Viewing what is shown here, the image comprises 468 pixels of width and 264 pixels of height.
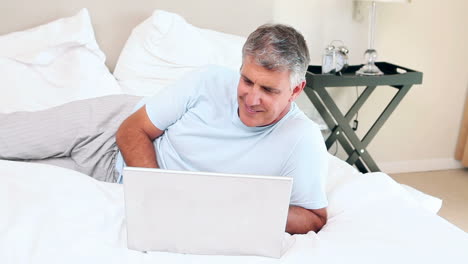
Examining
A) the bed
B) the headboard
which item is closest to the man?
the bed

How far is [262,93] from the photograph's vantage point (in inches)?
45.5

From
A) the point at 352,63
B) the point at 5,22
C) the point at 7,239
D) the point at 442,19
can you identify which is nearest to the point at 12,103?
the point at 5,22

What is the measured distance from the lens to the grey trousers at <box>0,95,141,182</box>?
135 centimetres

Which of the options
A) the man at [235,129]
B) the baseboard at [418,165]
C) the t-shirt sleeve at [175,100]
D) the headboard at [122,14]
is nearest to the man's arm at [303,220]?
the man at [235,129]

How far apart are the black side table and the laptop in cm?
137

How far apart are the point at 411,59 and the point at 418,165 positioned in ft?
2.22

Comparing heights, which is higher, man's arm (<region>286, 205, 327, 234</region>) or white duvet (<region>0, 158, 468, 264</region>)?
white duvet (<region>0, 158, 468, 264</region>)

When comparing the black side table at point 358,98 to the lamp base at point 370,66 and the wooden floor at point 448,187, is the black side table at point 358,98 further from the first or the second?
the wooden floor at point 448,187

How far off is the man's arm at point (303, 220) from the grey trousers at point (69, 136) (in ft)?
1.99

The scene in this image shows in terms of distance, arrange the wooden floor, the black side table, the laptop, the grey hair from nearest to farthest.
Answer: the laptop
the grey hair
the black side table
the wooden floor

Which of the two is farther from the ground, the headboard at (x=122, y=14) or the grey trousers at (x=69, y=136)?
the headboard at (x=122, y=14)

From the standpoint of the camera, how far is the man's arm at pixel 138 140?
53.3 inches

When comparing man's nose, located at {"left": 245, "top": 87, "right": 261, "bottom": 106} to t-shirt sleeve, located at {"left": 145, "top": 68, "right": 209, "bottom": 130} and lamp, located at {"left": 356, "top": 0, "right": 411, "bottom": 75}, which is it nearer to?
t-shirt sleeve, located at {"left": 145, "top": 68, "right": 209, "bottom": 130}

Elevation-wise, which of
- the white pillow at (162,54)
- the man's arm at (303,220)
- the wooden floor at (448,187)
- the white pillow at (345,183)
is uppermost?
the white pillow at (162,54)
